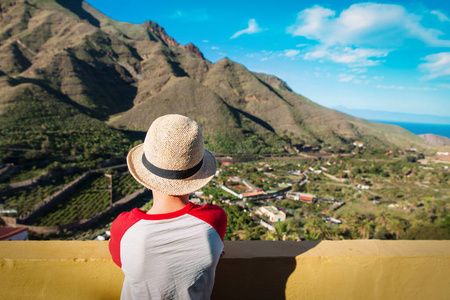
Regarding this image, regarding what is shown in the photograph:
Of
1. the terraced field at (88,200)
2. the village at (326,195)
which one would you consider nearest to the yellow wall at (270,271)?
the village at (326,195)

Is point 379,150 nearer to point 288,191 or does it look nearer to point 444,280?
point 288,191

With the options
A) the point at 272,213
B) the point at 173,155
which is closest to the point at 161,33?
the point at 272,213

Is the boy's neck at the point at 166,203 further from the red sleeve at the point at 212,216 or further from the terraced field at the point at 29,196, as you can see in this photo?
the terraced field at the point at 29,196

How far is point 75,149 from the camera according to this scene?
28125 mm

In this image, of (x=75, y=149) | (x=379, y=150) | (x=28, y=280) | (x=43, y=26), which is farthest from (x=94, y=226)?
(x=43, y=26)

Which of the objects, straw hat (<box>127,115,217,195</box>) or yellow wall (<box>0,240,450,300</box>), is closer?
straw hat (<box>127,115,217,195</box>)

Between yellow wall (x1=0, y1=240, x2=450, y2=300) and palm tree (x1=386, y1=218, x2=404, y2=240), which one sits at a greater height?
yellow wall (x1=0, y1=240, x2=450, y2=300)

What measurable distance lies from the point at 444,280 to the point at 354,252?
59 centimetres

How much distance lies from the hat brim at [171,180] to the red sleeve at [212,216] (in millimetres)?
74

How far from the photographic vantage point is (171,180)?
862 millimetres

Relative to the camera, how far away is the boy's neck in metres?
0.84

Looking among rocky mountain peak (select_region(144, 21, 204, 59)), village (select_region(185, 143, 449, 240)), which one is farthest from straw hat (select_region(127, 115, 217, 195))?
rocky mountain peak (select_region(144, 21, 204, 59))

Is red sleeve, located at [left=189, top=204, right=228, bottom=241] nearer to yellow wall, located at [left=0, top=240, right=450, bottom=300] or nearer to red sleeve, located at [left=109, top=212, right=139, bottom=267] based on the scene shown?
red sleeve, located at [left=109, top=212, right=139, bottom=267]

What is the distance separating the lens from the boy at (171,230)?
2.38 feet
